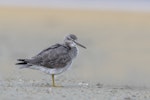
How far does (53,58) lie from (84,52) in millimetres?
4880

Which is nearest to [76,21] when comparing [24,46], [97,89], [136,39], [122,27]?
[122,27]

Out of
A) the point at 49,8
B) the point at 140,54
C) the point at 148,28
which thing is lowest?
the point at 140,54

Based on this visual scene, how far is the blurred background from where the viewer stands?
14724mm

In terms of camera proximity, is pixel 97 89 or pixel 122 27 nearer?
pixel 97 89

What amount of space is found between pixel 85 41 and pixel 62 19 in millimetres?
5879

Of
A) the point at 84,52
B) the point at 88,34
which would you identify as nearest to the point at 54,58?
the point at 84,52

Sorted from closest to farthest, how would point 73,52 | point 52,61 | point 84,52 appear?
1. point 52,61
2. point 73,52
3. point 84,52

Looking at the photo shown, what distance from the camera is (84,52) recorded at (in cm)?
1752

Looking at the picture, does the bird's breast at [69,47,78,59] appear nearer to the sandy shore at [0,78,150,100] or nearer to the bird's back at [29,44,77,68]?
the bird's back at [29,44,77,68]

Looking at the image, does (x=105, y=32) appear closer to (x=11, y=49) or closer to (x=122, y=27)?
(x=122, y=27)

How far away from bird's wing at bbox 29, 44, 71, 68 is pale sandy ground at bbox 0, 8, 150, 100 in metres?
0.39

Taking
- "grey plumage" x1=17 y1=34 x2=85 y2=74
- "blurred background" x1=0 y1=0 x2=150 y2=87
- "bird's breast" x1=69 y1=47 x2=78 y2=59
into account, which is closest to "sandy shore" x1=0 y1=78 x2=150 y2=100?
"grey plumage" x1=17 y1=34 x2=85 y2=74

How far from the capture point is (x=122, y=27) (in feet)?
76.7

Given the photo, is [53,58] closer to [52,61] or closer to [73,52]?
[52,61]
